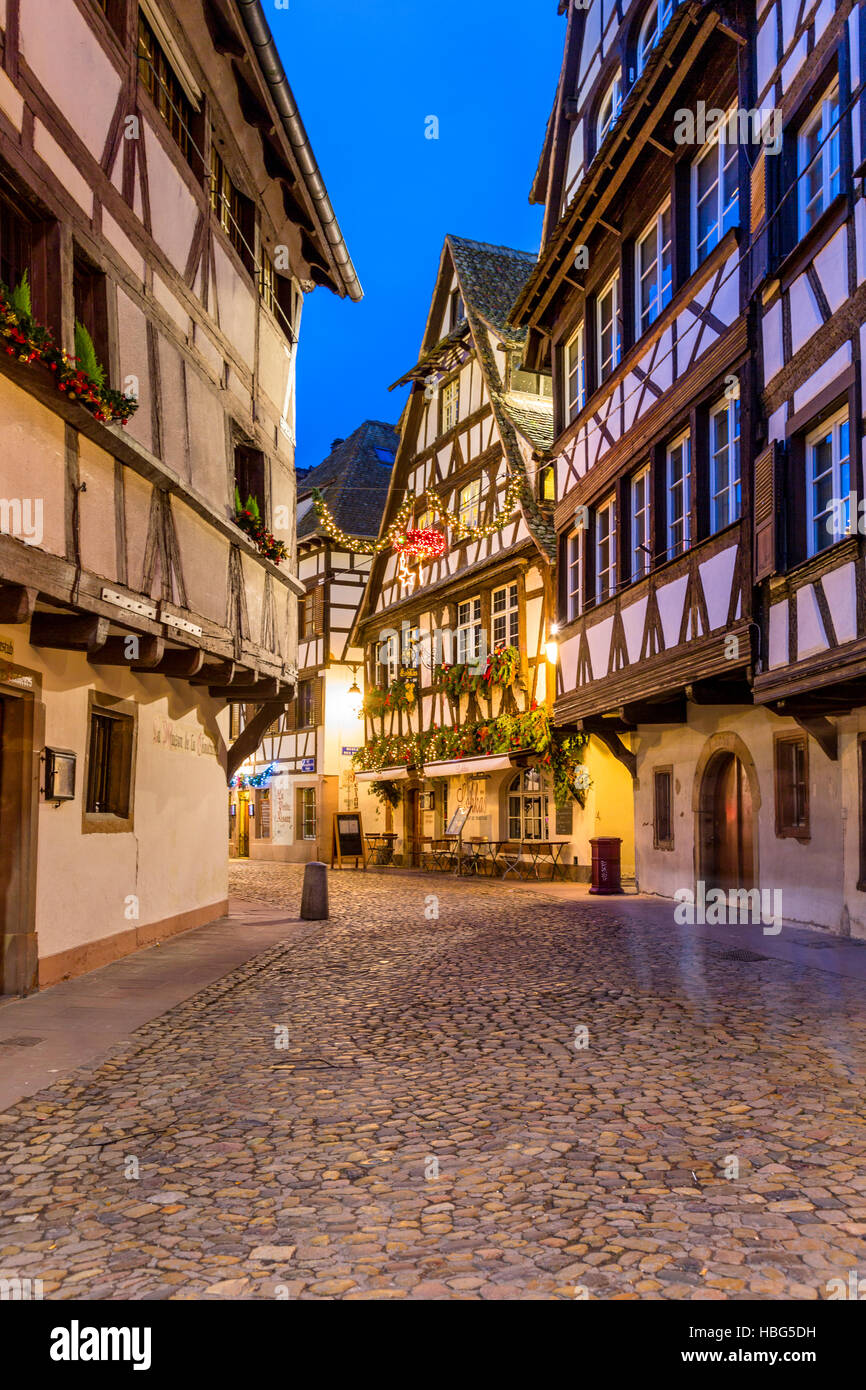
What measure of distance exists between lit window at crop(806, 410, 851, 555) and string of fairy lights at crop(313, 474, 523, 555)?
37.1 ft

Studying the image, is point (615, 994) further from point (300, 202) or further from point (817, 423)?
point (300, 202)

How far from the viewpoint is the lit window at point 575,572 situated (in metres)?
17.7

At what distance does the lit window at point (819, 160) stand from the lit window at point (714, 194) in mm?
1178

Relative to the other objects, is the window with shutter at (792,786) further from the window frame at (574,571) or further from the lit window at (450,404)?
the lit window at (450,404)

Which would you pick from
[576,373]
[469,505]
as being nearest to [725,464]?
[576,373]

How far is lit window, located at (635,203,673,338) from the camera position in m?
14.5

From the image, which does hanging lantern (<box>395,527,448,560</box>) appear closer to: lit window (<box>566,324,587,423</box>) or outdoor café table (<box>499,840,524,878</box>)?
lit window (<box>566,324,587,423</box>)

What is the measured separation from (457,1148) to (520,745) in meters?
16.6

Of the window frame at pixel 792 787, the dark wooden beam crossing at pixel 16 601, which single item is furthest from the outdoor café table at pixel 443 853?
the dark wooden beam crossing at pixel 16 601

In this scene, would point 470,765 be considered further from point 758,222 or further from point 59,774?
point 59,774

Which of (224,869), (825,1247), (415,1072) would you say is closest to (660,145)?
(224,869)

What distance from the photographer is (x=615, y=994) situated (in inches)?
326

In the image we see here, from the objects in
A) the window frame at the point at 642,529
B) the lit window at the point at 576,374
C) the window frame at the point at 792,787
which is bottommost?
the window frame at the point at 792,787

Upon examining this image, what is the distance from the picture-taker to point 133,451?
8.41m
